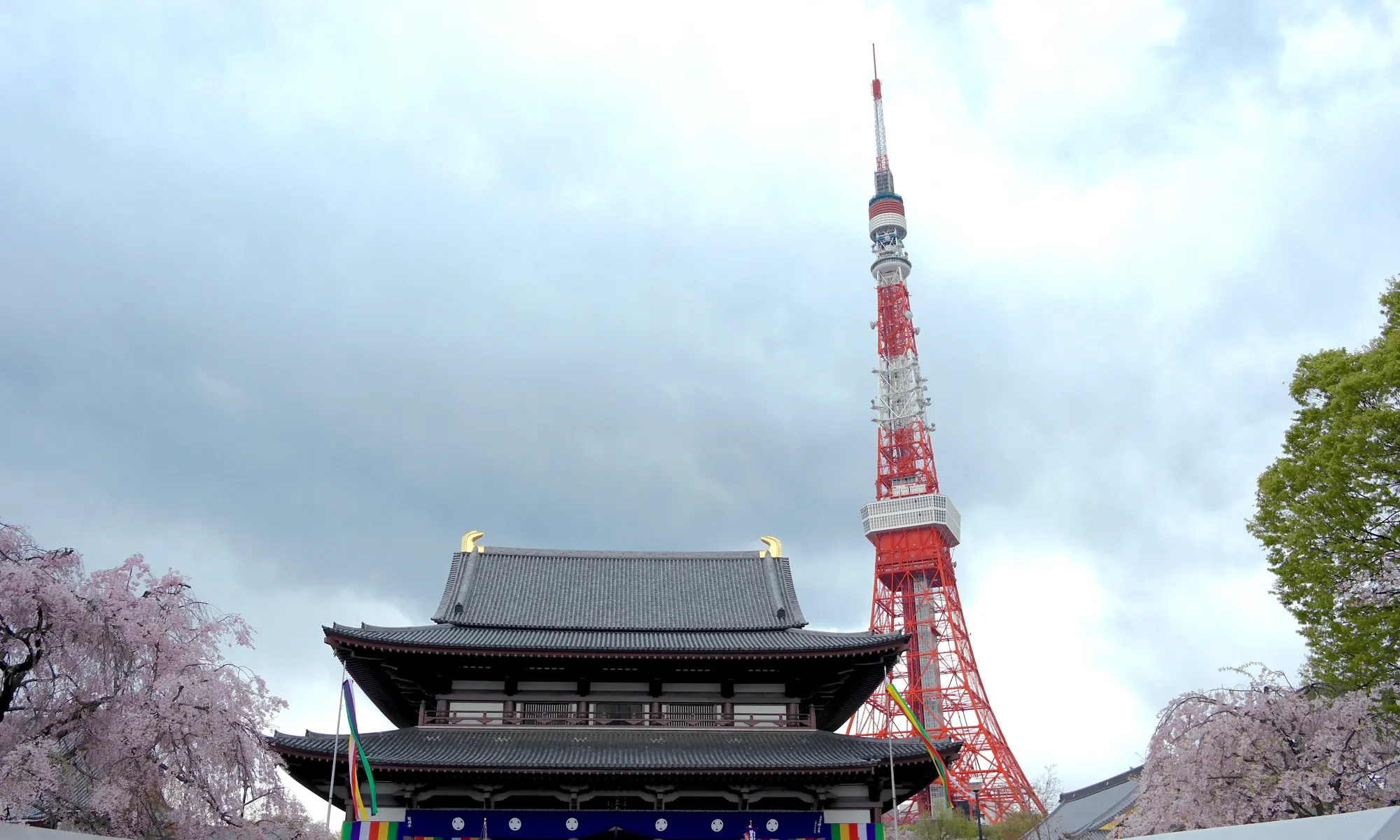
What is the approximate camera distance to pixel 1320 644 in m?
21.3

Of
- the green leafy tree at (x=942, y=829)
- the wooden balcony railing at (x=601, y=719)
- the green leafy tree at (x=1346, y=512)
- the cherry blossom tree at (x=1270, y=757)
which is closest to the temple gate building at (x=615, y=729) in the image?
the wooden balcony railing at (x=601, y=719)

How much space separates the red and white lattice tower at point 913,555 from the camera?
56.7 m

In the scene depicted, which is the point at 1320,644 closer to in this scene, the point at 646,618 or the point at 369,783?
the point at 646,618

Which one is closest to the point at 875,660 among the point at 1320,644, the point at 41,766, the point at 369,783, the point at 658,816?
the point at 658,816

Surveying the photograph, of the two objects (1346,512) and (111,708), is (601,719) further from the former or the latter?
(1346,512)

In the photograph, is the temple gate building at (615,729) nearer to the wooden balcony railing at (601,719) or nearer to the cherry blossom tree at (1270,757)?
the wooden balcony railing at (601,719)

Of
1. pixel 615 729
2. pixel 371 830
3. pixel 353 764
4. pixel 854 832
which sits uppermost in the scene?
pixel 615 729

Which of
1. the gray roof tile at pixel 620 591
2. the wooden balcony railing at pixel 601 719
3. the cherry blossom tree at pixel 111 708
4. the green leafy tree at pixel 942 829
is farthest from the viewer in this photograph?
the green leafy tree at pixel 942 829

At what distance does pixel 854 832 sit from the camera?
22406 millimetres

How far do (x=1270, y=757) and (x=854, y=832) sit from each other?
1004 cm

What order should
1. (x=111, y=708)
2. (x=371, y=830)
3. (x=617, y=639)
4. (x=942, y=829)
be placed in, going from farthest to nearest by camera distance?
(x=942, y=829)
(x=617, y=639)
(x=371, y=830)
(x=111, y=708)

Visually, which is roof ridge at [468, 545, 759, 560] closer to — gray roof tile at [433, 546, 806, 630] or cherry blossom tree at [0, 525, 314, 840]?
gray roof tile at [433, 546, 806, 630]

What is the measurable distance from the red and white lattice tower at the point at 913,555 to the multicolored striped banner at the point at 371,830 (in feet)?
110

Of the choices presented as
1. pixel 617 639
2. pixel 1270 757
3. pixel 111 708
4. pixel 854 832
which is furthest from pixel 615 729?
pixel 1270 757
